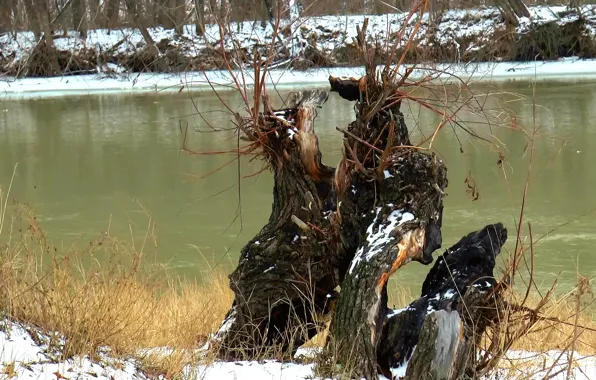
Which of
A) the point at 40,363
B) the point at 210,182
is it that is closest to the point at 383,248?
the point at 40,363

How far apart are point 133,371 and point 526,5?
25006 millimetres

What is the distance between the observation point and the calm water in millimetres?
6672

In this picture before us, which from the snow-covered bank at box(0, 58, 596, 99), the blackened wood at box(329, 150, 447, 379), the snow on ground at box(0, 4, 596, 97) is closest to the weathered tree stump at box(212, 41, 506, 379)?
the blackened wood at box(329, 150, 447, 379)

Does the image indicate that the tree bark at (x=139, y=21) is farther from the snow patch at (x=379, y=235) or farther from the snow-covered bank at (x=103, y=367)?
the snow-covered bank at (x=103, y=367)

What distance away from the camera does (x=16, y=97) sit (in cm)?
2028

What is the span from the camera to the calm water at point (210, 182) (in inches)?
263

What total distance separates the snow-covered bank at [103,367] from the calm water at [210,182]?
134 cm

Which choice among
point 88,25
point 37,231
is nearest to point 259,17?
point 88,25

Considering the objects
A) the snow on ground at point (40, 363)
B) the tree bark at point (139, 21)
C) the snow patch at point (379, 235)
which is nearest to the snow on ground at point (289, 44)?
the tree bark at point (139, 21)

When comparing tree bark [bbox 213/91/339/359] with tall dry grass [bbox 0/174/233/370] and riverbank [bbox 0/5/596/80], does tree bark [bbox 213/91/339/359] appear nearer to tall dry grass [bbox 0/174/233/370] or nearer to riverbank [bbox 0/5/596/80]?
tall dry grass [bbox 0/174/233/370]

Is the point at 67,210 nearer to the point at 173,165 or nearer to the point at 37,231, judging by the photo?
the point at 173,165

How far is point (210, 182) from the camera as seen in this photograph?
9305 millimetres

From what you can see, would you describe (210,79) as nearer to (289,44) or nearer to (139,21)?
(289,44)

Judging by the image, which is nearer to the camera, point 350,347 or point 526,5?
point 350,347
